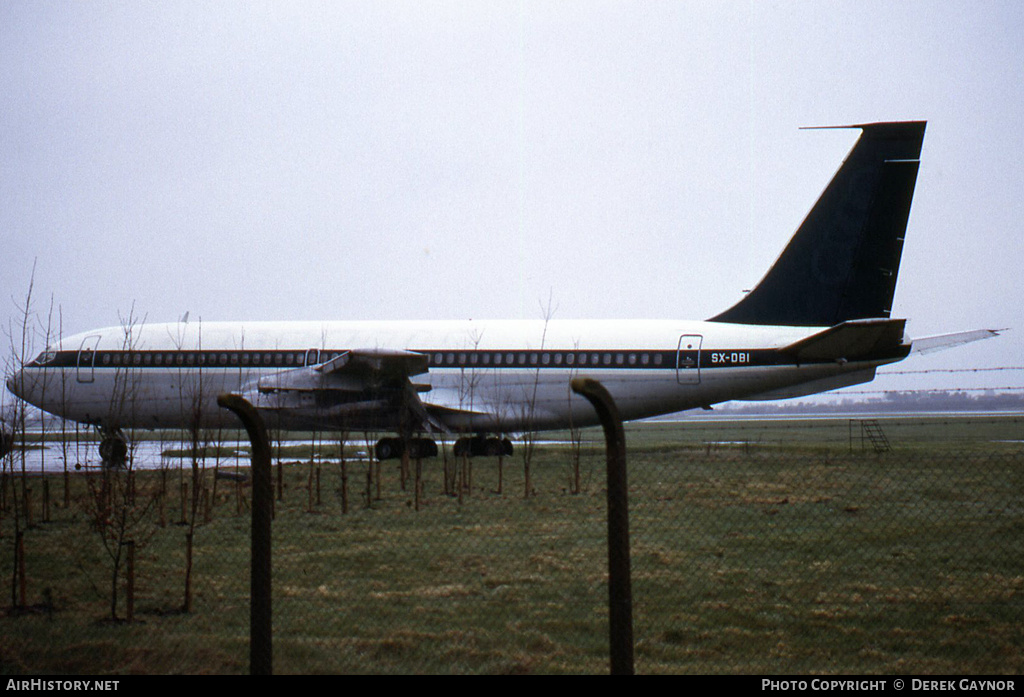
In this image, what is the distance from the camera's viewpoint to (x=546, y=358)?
86.0 feet

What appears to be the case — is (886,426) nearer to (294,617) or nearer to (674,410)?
(674,410)

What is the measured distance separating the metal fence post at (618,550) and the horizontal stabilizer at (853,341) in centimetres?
1580

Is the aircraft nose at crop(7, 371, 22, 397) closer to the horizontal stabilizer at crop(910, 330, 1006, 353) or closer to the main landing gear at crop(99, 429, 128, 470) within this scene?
the main landing gear at crop(99, 429, 128, 470)

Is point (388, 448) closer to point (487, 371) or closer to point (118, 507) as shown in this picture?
point (487, 371)

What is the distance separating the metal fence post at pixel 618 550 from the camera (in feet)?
17.7

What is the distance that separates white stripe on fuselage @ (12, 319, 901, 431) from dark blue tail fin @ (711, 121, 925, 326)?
1.00 meters

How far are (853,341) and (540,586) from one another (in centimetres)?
1346

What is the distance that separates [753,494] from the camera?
18328mm

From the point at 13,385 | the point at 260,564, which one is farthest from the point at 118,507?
the point at 13,385

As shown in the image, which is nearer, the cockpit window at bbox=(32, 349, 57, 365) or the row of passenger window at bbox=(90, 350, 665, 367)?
the row of passenger window at bbox=(90, 350, 665, 367)

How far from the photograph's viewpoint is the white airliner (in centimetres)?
2219

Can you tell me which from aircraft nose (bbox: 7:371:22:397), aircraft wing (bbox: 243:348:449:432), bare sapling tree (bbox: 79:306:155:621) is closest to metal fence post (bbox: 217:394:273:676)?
bare sapling tree (bbox: 79:306:155:621)

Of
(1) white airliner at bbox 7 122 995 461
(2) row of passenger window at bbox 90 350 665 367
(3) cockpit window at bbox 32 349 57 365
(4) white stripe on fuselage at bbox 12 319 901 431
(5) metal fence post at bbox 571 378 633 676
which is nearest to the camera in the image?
(5) metal fence post at bbox 571 378 633 676
